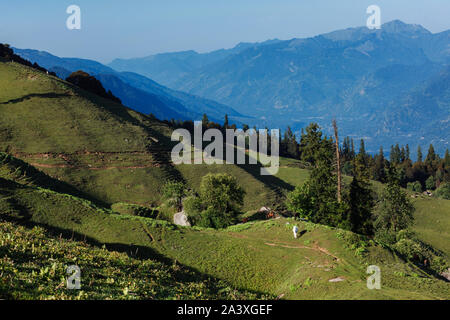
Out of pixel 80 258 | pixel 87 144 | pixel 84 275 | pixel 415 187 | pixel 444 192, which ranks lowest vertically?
pixel 415 187

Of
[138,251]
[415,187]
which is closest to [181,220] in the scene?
[138,251]

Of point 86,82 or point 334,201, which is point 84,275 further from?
point 86,82

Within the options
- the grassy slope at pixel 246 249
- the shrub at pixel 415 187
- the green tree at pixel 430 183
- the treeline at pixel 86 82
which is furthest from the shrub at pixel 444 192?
the treeline at pixel 86 82

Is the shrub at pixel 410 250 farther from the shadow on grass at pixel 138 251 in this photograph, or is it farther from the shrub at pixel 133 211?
the shrub at pixel 133 211

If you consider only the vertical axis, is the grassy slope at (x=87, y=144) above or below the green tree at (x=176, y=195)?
above

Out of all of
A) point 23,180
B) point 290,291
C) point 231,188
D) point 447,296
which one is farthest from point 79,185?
point 447,296

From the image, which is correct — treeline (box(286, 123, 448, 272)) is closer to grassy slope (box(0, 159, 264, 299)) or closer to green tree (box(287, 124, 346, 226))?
green tree (box(287, 124, 346, 226))

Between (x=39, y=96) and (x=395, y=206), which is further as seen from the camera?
(x=39, y=96)

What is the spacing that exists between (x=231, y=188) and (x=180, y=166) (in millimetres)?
35732

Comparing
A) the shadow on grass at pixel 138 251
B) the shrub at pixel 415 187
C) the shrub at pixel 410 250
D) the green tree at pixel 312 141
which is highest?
the green tree at pixel 312 141

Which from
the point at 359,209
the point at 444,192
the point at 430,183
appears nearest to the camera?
the point at 359,209

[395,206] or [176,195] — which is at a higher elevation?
[176,195]

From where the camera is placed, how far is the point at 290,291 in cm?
2673

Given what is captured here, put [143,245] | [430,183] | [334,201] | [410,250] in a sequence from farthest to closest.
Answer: [430,183] < [334,201] < [410,250] < [143,245]
